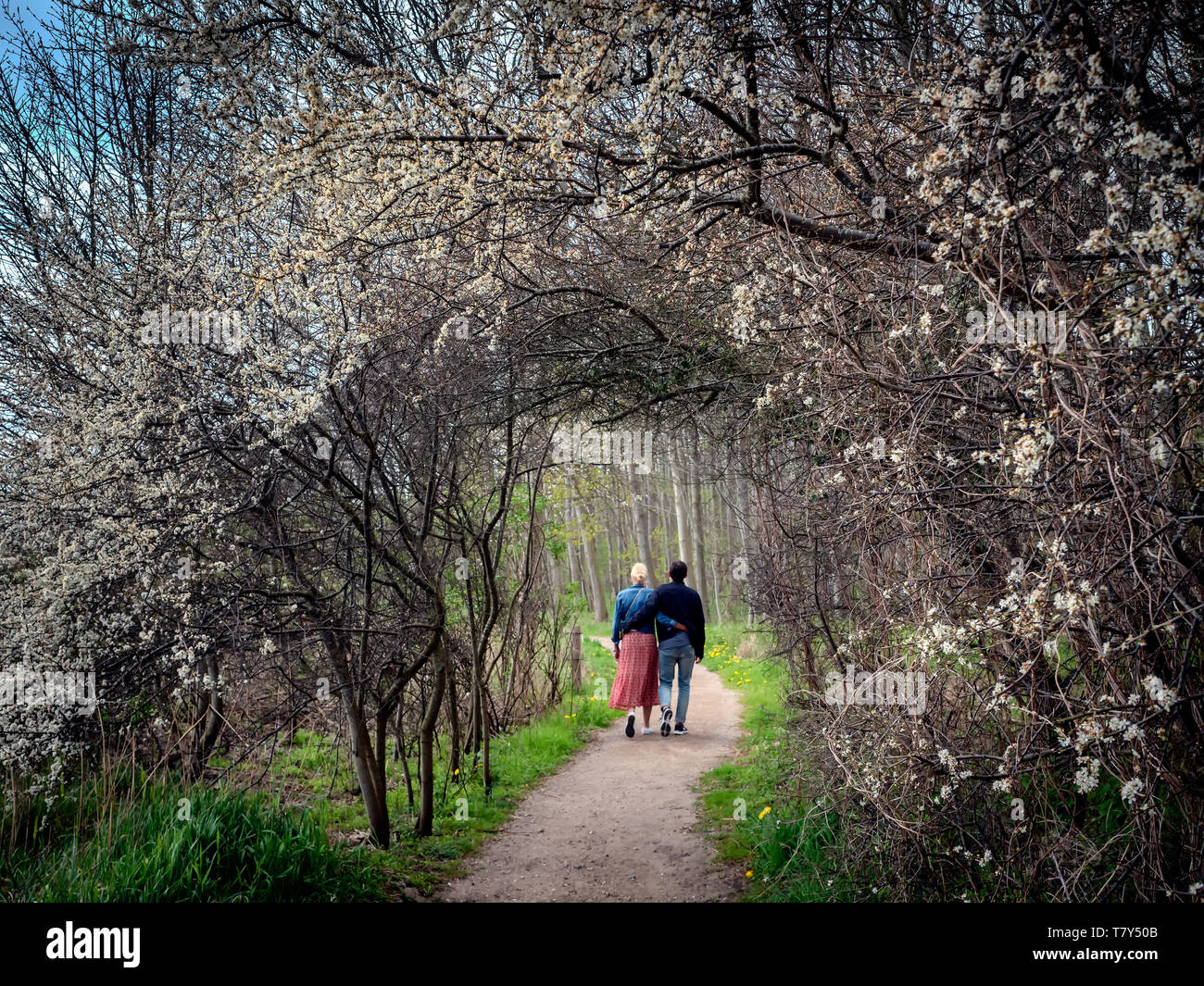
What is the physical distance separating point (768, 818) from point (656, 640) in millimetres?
3235

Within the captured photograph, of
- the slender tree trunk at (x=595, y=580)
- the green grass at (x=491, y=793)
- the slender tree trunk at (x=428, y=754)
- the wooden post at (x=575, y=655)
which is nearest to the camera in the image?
the green grass at (x=491, y=793)

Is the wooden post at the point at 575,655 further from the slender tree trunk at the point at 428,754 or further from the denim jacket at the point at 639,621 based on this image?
the slender tree trunk at the point at 428,754

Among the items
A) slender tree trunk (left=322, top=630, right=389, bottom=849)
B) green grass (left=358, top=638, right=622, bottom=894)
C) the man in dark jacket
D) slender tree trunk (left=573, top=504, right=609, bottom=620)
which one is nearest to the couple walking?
the man in dark jacket

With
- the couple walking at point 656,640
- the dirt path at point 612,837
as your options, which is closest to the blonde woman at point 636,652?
the couple walking at point 656,640

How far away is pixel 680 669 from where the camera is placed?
8.06 m

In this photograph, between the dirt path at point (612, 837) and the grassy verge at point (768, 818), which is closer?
the grassy verge at point (768, 818)

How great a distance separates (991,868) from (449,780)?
448 cm

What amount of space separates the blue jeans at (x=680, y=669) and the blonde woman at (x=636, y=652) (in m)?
0.10

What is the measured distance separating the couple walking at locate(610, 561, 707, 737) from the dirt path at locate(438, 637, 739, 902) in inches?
19.6

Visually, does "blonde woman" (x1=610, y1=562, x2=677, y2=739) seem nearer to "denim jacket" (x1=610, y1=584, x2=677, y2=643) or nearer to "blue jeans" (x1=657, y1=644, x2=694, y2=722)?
"denim jacket" (x1=610, y1=584, x2=677, y2=643)

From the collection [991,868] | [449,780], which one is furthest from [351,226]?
[449,780]

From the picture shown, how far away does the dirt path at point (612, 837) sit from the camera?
459cm

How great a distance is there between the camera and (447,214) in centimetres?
407

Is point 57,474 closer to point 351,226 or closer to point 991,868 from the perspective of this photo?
point 351,226
